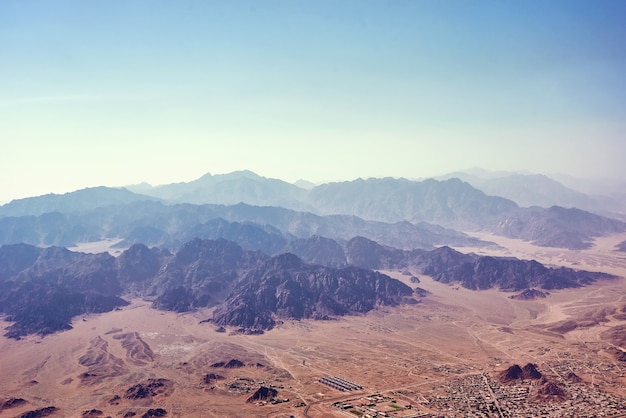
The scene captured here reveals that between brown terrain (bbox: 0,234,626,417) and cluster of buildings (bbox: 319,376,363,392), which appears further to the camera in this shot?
cluster of buildings (bbox: 319,376,363,392)

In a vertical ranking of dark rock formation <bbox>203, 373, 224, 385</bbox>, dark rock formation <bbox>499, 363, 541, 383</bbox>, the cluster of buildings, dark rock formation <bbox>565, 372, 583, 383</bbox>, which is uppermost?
dark rock formation <bbox>499, 363, 541, 383</bbox>

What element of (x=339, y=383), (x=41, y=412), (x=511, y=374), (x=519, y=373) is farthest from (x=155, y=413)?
(x=519, y=373)

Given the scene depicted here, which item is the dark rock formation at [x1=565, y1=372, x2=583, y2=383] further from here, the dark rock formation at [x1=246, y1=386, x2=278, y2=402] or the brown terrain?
the dark rock formation at [x1=246, y1=386, x2=278, y2=402]

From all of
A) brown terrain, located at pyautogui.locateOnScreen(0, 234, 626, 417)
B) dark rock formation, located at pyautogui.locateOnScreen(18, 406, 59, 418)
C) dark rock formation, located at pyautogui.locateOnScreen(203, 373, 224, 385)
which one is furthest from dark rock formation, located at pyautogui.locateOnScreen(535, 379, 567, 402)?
dark rock formation, located at pyautogui.locateOnScreen(18, 406, 59, 418)

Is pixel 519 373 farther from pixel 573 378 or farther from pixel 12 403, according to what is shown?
pixel 12 403

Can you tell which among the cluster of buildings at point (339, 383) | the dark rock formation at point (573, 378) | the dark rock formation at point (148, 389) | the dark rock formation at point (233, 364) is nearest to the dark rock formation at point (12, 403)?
the dark rock formation at point (148, 389)

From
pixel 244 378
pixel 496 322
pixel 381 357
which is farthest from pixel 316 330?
pixel 496 322

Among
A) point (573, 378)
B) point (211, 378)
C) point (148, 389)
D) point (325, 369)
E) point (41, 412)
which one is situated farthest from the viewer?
point (325, 369)
